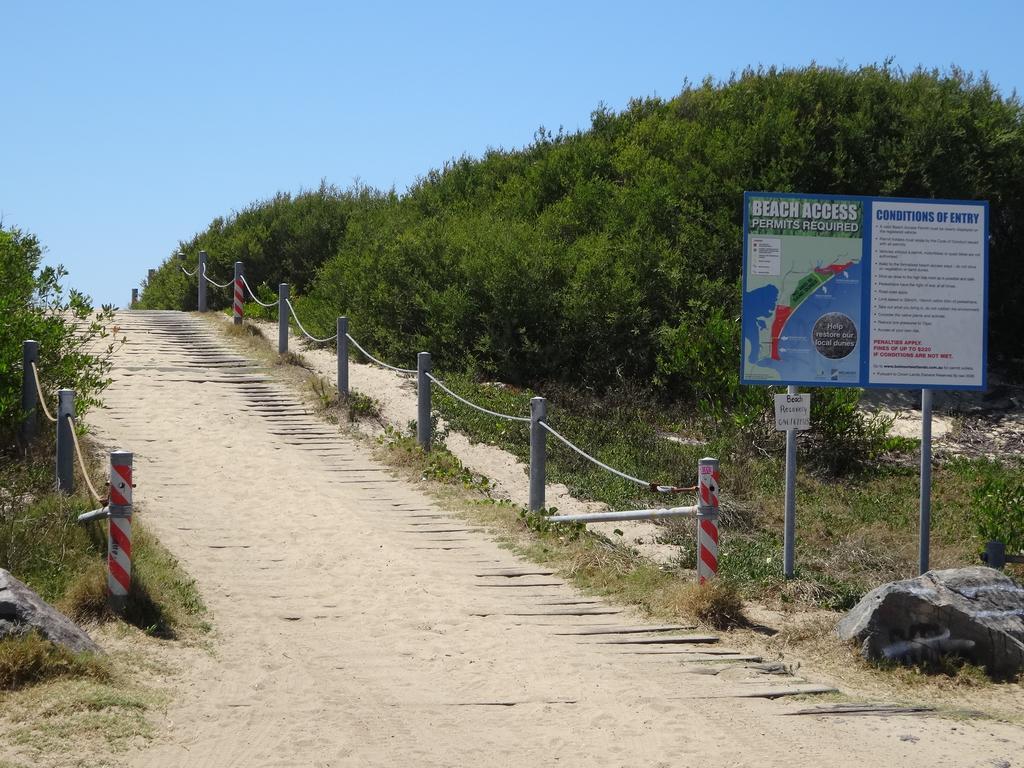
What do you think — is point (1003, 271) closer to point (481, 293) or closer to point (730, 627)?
point (481, 293)

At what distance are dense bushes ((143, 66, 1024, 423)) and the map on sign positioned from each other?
6.76m

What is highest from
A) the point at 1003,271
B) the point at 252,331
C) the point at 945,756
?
the point at 1003,271

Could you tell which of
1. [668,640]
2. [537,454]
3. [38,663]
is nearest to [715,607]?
[668,640]

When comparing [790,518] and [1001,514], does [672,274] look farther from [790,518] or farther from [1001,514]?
[790,518]

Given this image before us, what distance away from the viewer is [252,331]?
2208 centimetres

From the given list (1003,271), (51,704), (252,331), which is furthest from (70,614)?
(1003,271)

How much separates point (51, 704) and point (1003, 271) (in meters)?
20.7

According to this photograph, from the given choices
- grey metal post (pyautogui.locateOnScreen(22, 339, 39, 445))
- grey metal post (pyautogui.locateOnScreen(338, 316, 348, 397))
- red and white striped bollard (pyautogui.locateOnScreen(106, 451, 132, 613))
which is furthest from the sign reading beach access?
grey metal post (pyautogui.locateOnScreen(338, 316, 348, 397))

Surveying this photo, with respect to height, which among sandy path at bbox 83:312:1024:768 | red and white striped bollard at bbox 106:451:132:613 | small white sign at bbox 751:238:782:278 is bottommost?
sandy path at bbox 83:312:1024:768

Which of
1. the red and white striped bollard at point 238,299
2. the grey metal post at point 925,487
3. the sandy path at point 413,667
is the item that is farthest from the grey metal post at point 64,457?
the red and white striped bollard at point 238,299

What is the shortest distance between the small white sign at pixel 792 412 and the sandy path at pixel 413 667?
2.29 m

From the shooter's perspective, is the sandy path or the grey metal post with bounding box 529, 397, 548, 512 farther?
the grey metal post with bounding box 529, 397, 548, 512

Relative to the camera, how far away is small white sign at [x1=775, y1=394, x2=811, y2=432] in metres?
9.75

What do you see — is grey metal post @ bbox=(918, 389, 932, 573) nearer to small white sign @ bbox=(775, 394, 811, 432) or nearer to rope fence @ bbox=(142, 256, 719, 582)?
small white sign @ bbox=(775, 394, 811, 432)
